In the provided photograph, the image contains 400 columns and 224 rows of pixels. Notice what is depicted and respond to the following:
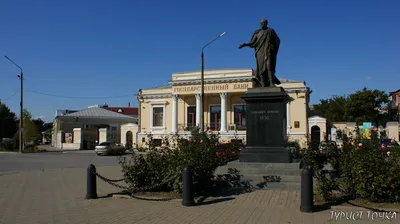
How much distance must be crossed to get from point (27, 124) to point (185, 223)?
50.0m

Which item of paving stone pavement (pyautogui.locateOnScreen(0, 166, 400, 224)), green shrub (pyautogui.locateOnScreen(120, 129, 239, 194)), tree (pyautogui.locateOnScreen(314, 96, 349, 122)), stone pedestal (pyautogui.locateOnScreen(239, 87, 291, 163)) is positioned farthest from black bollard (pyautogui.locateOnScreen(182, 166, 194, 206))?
tree (pyautogui.locateOnScreen(314, 96, 349, 122))

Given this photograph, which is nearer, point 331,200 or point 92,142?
point 331,200

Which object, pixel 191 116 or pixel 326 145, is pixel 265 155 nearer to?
pixel 326 145

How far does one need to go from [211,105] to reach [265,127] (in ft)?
105

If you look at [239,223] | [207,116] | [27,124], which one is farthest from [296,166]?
[27,124]

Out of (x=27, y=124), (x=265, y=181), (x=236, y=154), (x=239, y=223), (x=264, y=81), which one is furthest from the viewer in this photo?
(x=27, y=124)

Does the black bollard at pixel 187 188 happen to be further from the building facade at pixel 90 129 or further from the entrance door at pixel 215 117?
the entrance door at pixel 215 117

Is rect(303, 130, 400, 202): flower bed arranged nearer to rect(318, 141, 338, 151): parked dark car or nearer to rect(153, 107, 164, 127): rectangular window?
rect(318, 141, 338, 151): parked dark car

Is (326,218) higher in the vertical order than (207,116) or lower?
lower

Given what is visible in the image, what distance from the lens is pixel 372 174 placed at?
24.1ft

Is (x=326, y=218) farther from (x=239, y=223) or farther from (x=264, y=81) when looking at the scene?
(x=264, y=81)

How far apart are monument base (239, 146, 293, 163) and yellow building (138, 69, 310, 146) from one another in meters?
25.9

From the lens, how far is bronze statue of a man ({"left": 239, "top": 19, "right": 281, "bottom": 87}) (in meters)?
12.3

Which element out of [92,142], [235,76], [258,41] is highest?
[235,76]
